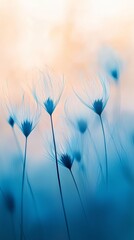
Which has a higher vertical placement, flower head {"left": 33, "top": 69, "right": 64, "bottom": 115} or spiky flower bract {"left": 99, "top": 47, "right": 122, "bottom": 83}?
spiky flower bract {"left": 99, "top": 47, "right": 122, "bottom": 83}

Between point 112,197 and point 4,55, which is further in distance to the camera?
point 4,55

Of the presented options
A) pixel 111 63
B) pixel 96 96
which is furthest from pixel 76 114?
pixel 111 63

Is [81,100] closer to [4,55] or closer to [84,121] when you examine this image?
[84,121]

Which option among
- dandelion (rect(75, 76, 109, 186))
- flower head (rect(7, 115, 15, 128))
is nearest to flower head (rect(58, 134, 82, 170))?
dandelion (rect(75, 76, 109, 186))

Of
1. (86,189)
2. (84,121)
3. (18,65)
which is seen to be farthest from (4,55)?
(86,189)

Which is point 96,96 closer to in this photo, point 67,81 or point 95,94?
point 95,94

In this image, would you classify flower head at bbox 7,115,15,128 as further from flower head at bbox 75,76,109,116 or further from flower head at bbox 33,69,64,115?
flower head at bbox 75,76,109,116
